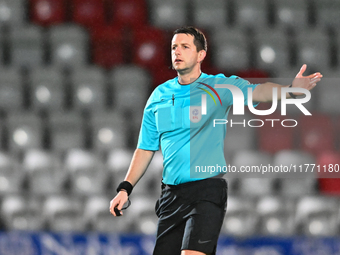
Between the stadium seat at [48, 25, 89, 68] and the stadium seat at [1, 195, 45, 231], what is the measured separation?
4.88 feet

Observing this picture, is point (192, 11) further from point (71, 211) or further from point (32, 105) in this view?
point (71, 211)

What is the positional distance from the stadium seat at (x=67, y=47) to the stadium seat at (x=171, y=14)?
784mm

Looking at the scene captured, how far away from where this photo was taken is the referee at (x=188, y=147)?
7.23ft

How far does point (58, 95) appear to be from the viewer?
456 centimetres

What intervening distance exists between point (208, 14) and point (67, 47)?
4.49 feet

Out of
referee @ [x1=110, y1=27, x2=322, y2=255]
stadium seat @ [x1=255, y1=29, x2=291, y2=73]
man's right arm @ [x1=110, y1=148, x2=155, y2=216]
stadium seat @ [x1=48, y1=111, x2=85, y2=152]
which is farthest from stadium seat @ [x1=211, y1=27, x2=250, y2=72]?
man's right arm @ [x1=110, y1=148, x2=155, y2=216]

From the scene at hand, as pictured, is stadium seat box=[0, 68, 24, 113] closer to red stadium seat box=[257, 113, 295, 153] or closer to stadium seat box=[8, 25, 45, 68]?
stadium seat box=[8, 25, 45, 68]

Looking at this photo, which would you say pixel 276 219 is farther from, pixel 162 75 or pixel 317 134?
pixel 162 75

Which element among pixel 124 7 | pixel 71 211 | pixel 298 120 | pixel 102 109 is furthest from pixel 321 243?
pixel 124 7

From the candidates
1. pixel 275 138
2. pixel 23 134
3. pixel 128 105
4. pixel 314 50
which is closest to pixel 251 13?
pixel 314 50

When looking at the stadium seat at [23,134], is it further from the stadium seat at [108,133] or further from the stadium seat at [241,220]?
the stadium seat at [241,220]

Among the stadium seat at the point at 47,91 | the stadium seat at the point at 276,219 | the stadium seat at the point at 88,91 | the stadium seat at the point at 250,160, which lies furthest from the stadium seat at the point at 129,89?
the stadium seat at the point at 276,219

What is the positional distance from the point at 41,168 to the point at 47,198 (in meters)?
0.27

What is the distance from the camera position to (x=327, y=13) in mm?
5168
